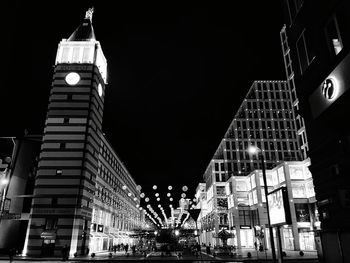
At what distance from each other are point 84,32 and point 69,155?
24806 millimetres

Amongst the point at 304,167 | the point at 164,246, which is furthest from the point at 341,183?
the point at 304,167

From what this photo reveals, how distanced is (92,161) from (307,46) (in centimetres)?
4028

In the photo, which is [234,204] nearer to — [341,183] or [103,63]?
[103,63]

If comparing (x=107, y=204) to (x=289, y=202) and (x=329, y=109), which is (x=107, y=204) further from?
(x=329, y=109)

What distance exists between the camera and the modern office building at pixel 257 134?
9638cm

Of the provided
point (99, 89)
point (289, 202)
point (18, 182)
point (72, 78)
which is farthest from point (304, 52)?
point (18, 182)

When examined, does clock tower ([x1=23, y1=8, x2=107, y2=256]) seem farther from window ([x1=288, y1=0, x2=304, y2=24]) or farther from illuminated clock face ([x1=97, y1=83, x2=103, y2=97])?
window ([x1=288, y1=0, x2=304, y2=24])

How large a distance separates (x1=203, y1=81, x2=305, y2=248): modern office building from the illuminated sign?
78.0 metres

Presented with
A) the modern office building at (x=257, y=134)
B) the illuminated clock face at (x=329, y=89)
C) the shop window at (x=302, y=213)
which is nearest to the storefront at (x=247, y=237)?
the modern office building at (x=257, y=134)

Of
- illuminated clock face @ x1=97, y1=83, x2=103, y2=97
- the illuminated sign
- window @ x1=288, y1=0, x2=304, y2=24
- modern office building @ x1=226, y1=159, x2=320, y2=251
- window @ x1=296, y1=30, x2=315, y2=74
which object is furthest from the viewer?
modern office building @ x1=226, y1=159, x2=320, y2=251

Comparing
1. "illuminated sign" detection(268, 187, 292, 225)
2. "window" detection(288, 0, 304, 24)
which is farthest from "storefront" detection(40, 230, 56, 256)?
"window" detection(288, 0, 304, 24)

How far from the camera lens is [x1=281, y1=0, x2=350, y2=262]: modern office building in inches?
693

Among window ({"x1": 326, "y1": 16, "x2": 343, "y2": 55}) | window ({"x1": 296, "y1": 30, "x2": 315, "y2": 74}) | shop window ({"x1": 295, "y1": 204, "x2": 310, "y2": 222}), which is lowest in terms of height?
shop window ({"x1": 295, "y1": 204, "x2": 310, "y2": 222})

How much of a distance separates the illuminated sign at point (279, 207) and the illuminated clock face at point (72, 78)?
43.7 m
